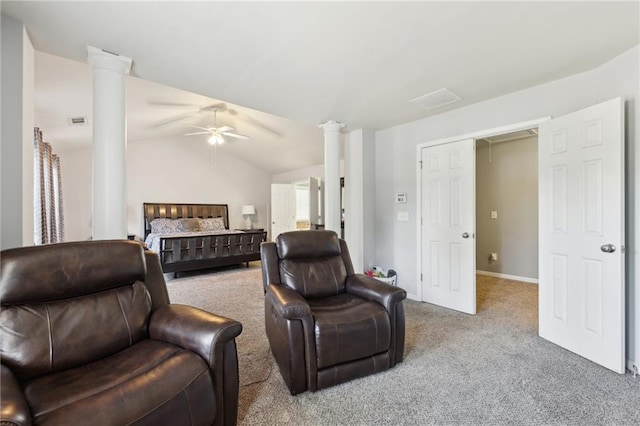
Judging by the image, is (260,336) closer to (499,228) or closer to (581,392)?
(581,392)

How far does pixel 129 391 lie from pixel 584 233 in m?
3.10

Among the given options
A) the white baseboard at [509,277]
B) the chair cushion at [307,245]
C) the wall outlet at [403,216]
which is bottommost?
the white baseboard at [509,277]

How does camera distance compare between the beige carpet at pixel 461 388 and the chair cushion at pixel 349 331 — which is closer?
the beige carpet at pixel 461 388

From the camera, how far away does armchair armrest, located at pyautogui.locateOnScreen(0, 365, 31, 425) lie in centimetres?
85

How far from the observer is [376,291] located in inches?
87.4

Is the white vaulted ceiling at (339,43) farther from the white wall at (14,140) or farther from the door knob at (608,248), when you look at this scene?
the door knob at (608,248)

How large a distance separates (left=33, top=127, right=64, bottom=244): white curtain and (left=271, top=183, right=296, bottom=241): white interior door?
4194 millimetres

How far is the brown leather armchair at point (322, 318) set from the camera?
1815mm

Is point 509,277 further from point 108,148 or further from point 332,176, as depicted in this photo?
point 108,148

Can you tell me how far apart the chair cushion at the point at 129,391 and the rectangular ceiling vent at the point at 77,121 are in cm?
366

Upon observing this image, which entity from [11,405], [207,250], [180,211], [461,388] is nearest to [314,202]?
[207,250]

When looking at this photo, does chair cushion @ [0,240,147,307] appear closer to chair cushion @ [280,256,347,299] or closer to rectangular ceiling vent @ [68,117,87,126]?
chair cushion @ [280,256,347,299]

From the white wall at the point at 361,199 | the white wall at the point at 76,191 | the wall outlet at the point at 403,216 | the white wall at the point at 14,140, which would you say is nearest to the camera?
the white wall at the point at 14,140

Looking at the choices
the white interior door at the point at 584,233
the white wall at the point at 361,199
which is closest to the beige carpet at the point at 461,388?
the white interior door at the point at 584,233
